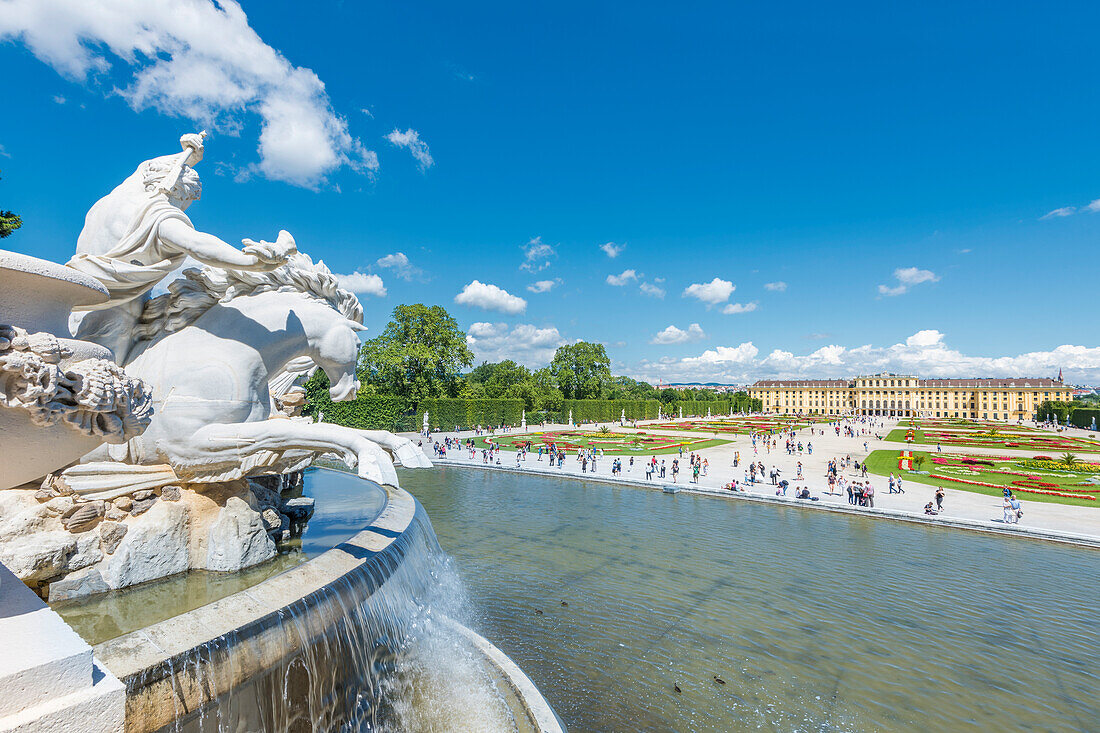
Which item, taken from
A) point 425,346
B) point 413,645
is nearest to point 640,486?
point 413,645

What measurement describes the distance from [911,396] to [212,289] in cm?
15421

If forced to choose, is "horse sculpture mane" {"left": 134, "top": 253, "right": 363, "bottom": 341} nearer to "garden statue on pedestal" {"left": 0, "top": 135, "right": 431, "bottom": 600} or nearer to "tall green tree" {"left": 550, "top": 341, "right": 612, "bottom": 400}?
"garden statue on pedestal" {"left": 0, "top": 135, "right": 431, "bottom": 600}

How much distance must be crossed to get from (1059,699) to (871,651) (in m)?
1.90

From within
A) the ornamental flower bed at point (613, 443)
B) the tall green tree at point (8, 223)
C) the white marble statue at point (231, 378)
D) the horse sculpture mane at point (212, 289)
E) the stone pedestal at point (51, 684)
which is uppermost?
the tall green tree at point (8, 223)

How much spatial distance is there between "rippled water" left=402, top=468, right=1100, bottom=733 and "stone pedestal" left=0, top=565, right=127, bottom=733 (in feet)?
15.8

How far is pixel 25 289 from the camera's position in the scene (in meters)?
1.82

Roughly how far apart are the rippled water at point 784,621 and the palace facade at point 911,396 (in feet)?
393

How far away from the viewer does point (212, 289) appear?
4480 millimetres

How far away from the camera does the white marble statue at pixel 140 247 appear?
4.00 metres

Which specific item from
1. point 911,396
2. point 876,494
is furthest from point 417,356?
point 911,396

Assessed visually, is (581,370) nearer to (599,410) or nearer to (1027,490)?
(599,410)

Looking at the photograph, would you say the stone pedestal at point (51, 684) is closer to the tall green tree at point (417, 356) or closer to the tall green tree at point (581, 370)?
the tall green tree at point (417, 356)

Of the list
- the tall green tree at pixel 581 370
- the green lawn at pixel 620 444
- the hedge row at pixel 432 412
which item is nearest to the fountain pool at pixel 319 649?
the green lawn at pixel 620 444

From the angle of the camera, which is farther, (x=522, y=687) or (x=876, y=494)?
(x=876, y=494)
